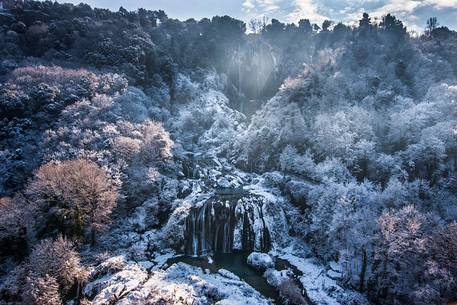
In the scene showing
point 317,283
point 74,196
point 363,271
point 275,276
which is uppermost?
point 74,196

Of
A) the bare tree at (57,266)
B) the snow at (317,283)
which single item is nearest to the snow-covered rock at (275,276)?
the snow at (317,283)

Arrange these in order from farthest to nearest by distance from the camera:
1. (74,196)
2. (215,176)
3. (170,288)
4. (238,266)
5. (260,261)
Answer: (215,176) → (238,266) → (260,261) → (74,196) → (170,288)

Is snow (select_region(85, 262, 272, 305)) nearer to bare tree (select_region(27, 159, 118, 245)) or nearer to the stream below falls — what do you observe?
the stream below falls

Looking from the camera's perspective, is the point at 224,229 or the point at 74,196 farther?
the point at 224,229

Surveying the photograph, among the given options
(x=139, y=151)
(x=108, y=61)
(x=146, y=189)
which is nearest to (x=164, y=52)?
(x=108, y=61)

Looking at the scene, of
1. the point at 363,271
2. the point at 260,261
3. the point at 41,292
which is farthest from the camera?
the point at 260,261

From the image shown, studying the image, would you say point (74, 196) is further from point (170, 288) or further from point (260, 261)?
point (260, 261)

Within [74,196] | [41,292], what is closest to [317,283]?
[41,292]

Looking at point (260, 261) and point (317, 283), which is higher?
point (260, 261)
